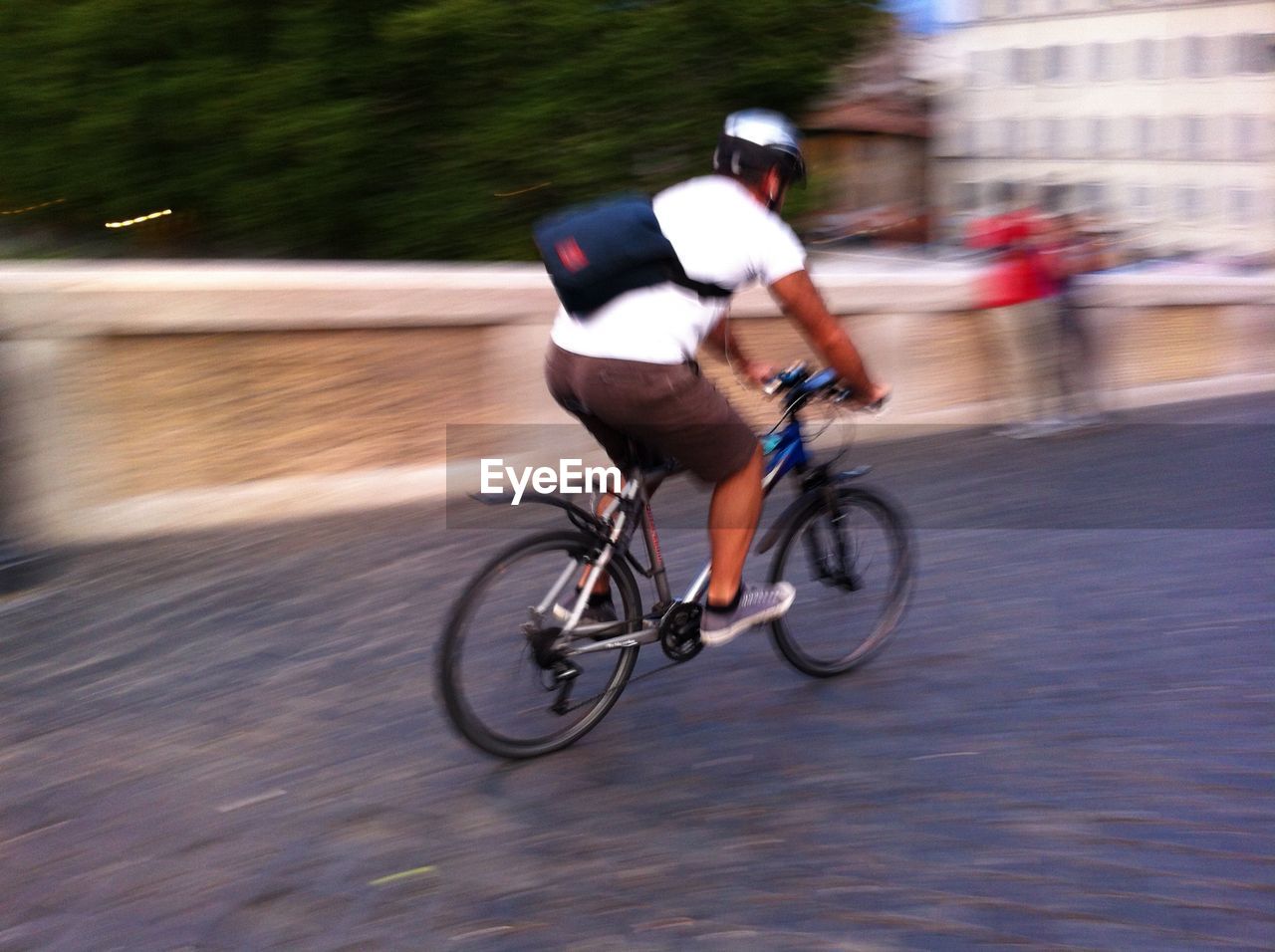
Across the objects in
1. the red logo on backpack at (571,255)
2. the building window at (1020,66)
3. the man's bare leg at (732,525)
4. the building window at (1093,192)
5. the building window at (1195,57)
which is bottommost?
the building window at (1093,192)

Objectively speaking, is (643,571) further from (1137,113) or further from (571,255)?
(1137,113)

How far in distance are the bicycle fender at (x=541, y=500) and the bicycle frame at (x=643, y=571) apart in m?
0.08

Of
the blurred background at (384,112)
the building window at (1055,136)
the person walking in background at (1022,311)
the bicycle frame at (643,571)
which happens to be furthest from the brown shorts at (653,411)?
the building window at (1055,136)

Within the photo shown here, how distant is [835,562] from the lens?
17.9ft

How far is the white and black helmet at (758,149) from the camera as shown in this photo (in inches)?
174

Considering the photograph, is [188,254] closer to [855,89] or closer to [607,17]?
[607,17]

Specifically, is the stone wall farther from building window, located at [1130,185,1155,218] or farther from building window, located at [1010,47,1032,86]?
building window, located at [1010,47,1032,86]

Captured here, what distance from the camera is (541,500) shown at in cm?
440

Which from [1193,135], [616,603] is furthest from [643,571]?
[1193,135]

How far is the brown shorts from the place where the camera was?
442cm

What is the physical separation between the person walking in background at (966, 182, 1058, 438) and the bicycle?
591 cm

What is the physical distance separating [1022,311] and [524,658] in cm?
738

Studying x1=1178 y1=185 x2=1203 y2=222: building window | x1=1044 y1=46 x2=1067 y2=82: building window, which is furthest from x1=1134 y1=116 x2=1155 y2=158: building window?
x1=1044 y1=46 x2=1067 y2=82: building window

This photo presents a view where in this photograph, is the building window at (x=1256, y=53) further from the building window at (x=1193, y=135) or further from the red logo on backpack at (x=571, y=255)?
the red logo on backpack at (x=571, y=255)
